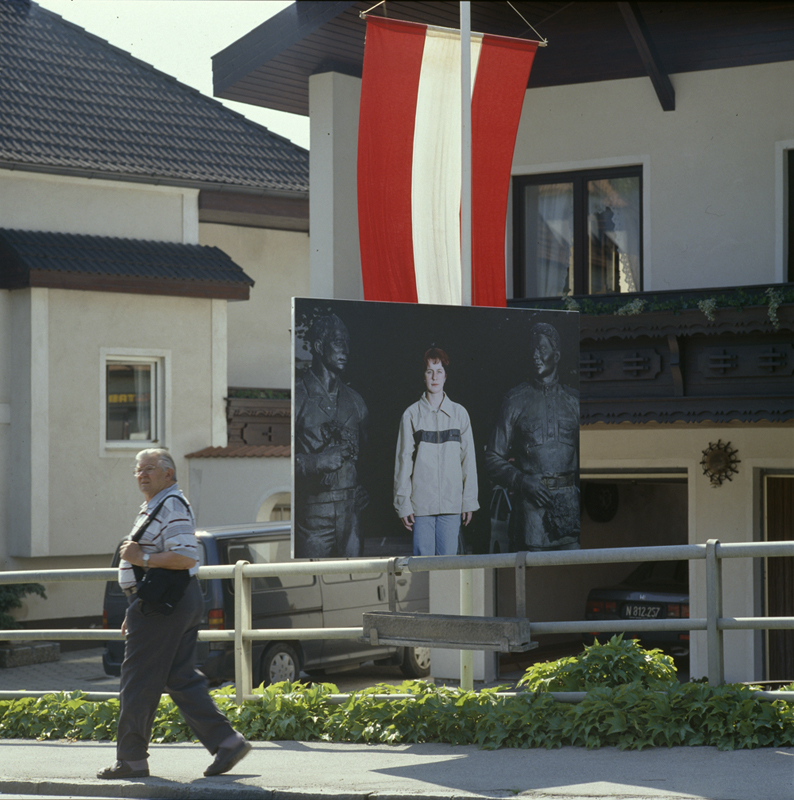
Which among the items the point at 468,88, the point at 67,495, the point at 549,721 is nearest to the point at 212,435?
the point at 67,495

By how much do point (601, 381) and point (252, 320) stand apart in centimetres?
1418

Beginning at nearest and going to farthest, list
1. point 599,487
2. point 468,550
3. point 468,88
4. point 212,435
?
point 468,550, point 468,88, point 599,487, point 212,435

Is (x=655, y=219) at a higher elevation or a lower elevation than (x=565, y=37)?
lower

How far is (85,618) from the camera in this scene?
21.7 m

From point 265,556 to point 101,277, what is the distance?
865 cm

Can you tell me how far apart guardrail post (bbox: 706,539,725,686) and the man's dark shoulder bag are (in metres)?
2.84

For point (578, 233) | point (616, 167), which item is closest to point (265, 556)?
point (578, 233)

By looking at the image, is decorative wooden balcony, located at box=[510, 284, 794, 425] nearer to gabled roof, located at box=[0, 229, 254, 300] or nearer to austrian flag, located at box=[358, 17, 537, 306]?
austrian flag, located at box=[358, 17, 537, 306]

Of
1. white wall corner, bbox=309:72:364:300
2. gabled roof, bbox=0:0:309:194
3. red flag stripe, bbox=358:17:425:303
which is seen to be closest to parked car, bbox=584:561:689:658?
white wall corner, bbox=309:72:364:300

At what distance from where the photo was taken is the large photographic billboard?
7840 mm

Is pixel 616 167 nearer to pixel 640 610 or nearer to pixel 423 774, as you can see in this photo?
pixel 640 610

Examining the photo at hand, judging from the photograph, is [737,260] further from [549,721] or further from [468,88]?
[549,721]

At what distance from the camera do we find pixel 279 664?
46.3 ft

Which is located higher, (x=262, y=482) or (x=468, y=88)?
(x=468, y=88)
